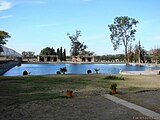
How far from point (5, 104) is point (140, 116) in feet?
14.4

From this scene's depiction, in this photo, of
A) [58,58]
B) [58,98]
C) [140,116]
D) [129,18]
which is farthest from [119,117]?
[58,58]

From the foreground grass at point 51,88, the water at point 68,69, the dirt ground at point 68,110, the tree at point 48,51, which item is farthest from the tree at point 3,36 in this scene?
the dirt ground at point 68,110

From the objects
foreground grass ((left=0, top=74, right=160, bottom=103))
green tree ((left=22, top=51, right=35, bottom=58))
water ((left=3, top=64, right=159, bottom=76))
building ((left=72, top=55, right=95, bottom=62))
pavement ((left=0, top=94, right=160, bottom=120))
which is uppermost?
green tree ((left=22, top=51, right=35, bottom=58))

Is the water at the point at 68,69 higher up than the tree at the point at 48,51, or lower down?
lower down

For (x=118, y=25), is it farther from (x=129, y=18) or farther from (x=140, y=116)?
(x=140, y=116)

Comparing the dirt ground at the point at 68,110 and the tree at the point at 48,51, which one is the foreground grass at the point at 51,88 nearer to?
the dirt ground at the point at 68,110

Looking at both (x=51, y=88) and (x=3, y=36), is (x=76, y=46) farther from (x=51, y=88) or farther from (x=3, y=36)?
(x=51, y=88)

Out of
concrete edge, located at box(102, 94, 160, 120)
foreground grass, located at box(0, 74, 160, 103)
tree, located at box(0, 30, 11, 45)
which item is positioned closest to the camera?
concrete edge, located at box(102, 94, 160, 120)

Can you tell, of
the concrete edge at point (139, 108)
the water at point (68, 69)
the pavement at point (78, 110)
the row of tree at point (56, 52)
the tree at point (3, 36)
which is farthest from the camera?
the row of tree at point (56, 52)

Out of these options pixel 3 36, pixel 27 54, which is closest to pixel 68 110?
pixel 3 36

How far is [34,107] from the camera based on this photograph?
8.77 meters

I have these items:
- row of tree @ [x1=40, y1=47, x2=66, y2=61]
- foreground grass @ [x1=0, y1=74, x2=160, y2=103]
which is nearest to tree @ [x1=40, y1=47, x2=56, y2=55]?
row of tree @ [x1=40, y1=47, x2=66, y2=61]

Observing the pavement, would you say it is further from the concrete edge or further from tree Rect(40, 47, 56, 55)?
tree Rect(40, 47, 56, 55)

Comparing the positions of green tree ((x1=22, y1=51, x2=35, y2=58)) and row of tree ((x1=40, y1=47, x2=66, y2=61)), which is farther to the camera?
green tree ((x1=22, y1=51, x2=35, y2=58))
